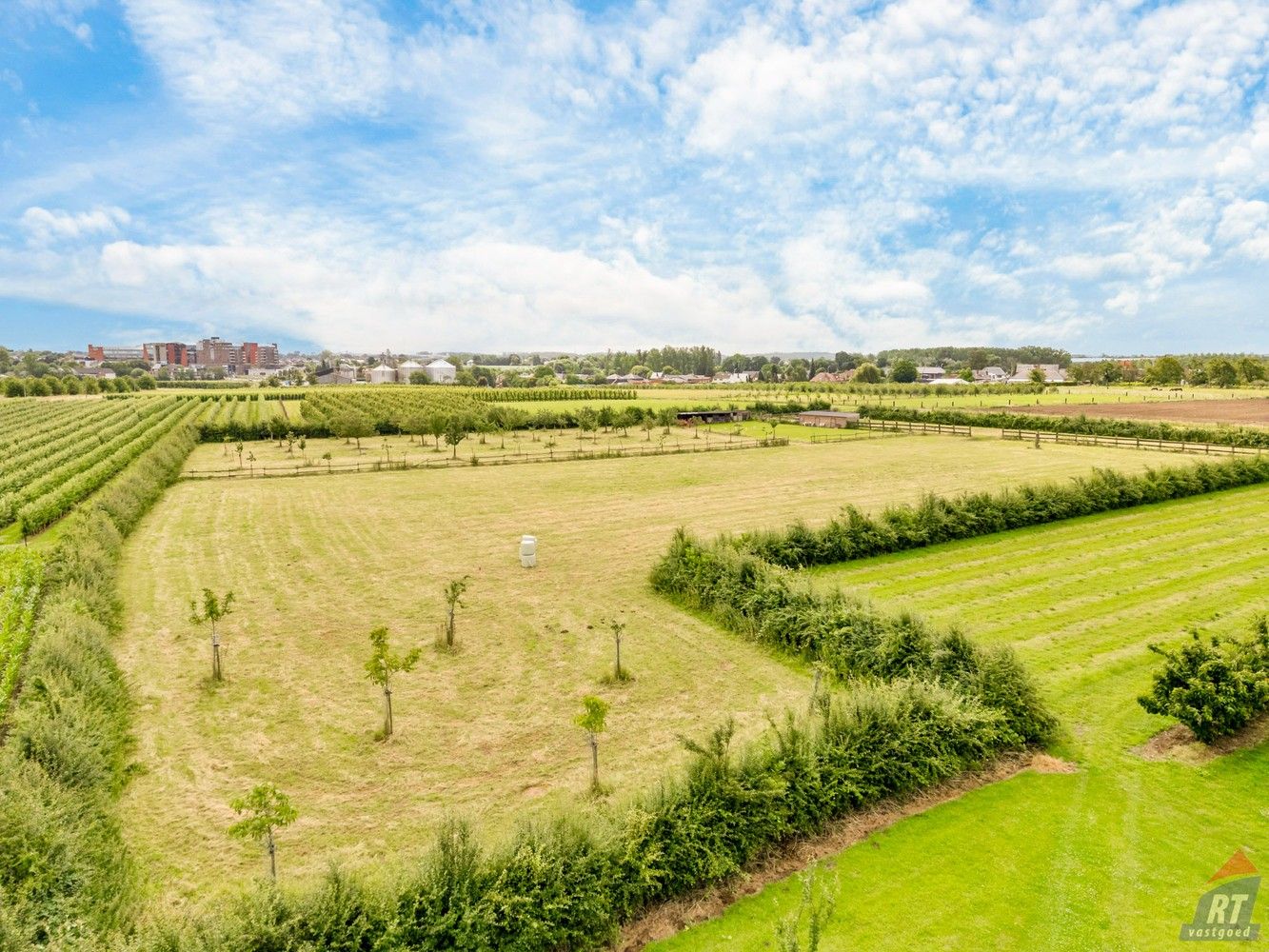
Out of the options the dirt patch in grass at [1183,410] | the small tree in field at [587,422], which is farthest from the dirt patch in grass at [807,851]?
the dirt patch in grass at [1183,410]

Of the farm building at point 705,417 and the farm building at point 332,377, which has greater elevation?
the farm building at point 332,377

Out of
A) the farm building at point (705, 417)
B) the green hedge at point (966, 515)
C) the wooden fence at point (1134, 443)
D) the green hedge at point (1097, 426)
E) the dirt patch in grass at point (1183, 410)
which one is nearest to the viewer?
the green hedge at point (966, 515)

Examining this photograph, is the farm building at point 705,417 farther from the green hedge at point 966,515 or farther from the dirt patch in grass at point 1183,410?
the green hedge at point 966,515

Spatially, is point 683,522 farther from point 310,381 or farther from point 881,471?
point 310,381

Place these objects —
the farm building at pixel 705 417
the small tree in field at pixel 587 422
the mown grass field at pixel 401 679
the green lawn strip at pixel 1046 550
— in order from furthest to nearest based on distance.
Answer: the farm building at pixel 705 417 → the small tree in field at pixel 587 422 → the green lawn strip at pixel 1046 550 → the mown grass field at pixel 401 679

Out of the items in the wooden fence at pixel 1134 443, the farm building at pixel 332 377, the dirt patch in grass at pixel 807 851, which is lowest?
the dirt patch in grass at pixel 807 851

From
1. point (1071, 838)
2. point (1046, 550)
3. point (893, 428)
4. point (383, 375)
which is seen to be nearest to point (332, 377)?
point (383, 375)

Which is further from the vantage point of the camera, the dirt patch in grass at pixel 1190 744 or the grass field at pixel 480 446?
the grass field at pixel 480 446

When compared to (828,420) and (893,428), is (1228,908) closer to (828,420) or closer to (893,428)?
(893,428)
